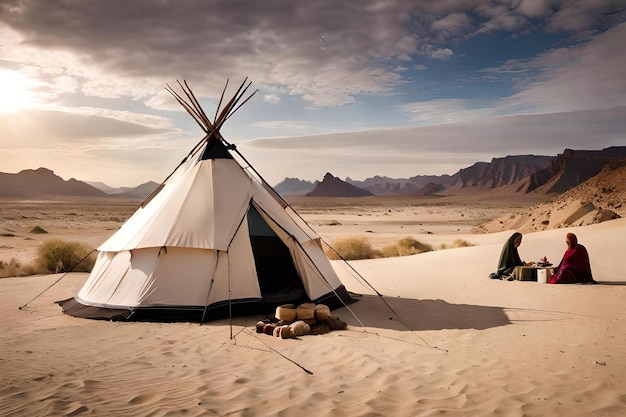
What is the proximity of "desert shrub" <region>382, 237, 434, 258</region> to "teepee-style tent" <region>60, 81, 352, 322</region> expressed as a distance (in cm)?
1025

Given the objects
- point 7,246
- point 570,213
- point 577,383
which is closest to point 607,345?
point 577,383

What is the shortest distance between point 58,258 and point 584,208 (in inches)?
862

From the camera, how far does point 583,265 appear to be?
11.1 meters

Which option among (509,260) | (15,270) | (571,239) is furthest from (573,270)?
(15,270)

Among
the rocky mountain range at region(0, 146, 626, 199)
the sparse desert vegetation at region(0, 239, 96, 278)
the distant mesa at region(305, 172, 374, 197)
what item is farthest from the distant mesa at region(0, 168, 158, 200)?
the sparse desert vegetation at region(0, 239, 96, 278)

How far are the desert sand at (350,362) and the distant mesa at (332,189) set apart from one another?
157 m

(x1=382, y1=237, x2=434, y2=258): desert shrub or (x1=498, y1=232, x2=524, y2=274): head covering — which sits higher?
(x1=498, y1=232, x2=524, y2=274): head covering

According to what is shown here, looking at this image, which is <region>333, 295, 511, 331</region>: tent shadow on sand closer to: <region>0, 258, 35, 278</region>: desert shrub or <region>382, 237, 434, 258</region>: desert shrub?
<region>382, 237, 434, 258</region>: desert shrub

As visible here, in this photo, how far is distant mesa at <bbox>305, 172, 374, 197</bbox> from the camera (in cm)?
16738

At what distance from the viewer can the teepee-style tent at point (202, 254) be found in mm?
7879

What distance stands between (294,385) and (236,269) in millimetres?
3408

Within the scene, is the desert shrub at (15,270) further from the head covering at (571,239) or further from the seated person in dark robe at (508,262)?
the head covering at (571,239)

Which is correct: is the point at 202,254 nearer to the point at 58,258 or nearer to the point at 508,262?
the point at 508,262

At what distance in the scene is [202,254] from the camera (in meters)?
8.09
